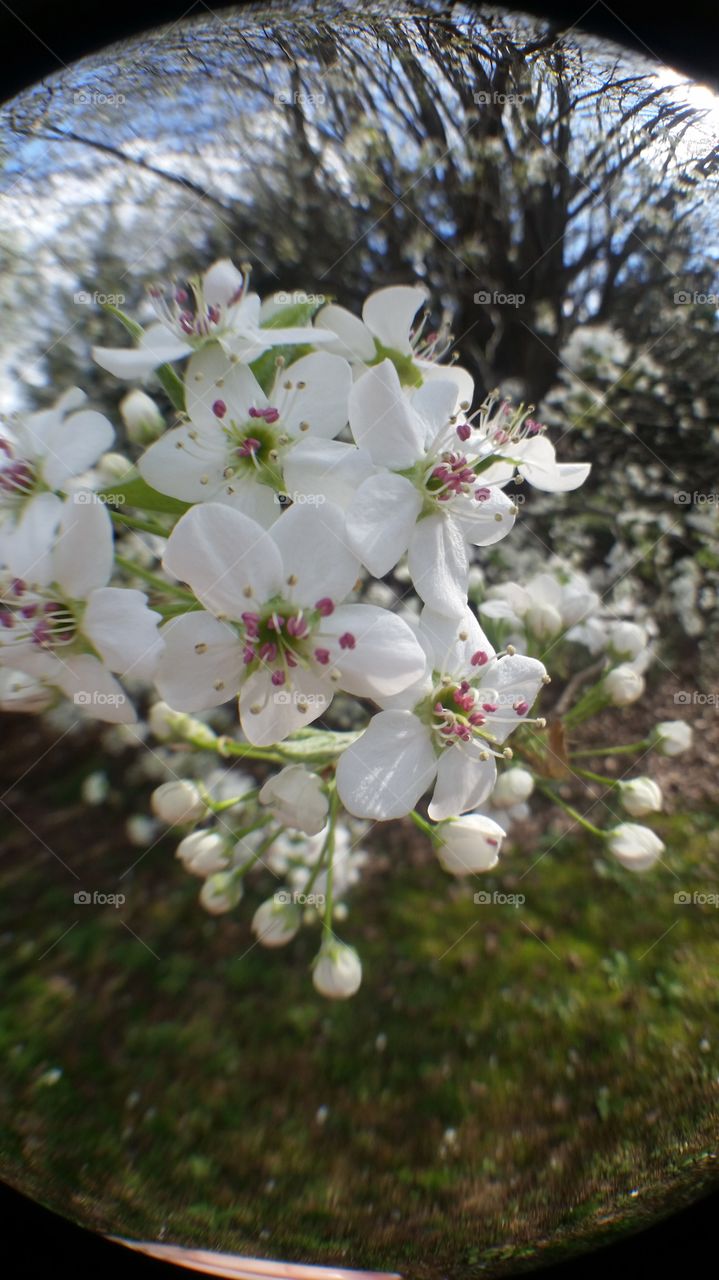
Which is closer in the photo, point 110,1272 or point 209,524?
point 209,524

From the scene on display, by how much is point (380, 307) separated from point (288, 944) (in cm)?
45

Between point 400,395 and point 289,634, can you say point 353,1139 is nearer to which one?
point 289,634

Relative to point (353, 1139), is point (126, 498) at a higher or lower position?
higher

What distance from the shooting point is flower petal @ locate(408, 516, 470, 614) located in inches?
17.5

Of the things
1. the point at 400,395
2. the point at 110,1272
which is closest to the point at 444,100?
the point at 400,395

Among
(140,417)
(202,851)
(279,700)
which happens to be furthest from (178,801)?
(140,417)

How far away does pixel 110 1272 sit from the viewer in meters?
0.71

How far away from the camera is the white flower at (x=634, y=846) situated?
558mm

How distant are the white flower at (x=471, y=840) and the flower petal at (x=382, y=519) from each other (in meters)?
0.18

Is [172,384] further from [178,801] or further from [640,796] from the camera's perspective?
[640,796]

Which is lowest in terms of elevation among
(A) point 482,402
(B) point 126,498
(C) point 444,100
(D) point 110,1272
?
(D) point 110,1272

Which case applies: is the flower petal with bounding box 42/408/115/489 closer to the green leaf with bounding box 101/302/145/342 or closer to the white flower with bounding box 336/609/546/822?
the green leaf with bounding box 101/302/145/342

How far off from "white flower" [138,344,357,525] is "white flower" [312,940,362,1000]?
313mm

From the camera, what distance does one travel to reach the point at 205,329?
0.47 meters
